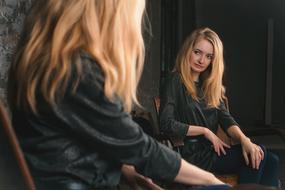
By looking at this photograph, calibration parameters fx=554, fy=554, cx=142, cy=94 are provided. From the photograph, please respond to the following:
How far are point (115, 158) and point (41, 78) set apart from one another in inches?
10.2

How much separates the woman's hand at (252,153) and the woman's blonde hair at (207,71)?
334 mm

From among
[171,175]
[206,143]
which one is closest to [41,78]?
[171,175]

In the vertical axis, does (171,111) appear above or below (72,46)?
below

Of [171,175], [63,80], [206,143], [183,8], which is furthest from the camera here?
[183,8]

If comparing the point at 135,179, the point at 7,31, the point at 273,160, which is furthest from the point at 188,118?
the point at 135,179

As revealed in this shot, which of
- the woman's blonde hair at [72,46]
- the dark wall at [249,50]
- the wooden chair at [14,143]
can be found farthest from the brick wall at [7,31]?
the dark wall at [249,50]

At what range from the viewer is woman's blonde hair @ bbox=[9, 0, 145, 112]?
128 centimetres

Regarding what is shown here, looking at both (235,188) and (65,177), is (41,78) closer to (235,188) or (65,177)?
(65,177)

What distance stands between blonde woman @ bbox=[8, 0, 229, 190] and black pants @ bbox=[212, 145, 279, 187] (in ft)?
3.76

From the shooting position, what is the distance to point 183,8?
5246 mm

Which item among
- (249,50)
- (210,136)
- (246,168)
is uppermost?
(210,136)

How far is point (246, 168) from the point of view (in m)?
2.46

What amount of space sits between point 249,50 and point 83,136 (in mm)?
4584

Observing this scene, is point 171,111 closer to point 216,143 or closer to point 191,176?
point 216,143
